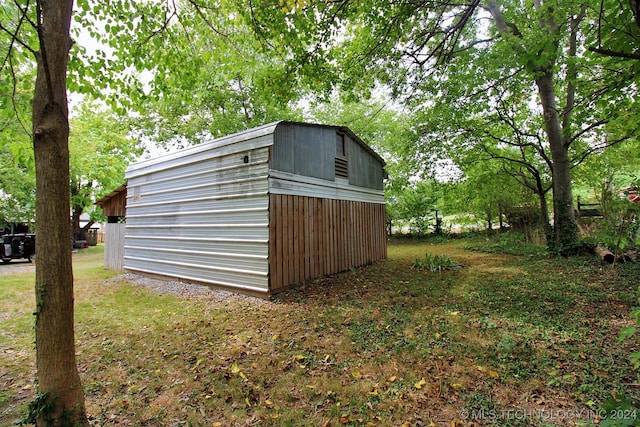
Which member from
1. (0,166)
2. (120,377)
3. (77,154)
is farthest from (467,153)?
(0,166)

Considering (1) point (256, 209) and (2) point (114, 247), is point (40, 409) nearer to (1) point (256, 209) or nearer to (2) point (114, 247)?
(1) point (256, 209)

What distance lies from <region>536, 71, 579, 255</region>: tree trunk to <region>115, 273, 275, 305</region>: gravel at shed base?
340 inches

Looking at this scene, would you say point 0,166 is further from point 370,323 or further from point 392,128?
point 392,128

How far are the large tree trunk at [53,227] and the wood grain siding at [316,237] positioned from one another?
392 cm

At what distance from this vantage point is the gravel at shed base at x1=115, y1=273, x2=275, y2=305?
5.92 m

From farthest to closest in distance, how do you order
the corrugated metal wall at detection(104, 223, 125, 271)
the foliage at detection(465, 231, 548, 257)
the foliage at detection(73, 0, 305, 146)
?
the corrugated metal wall at detection(104, 223, 125, 271)
the foliage at detection(465, 231, 548, 257)
the foliage at detection(73, 0, 305, 146)

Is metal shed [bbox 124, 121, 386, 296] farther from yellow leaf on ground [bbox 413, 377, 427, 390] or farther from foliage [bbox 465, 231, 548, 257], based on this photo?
foliage [bbox 465, 231, 548, 257]

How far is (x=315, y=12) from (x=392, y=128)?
12.5 meters

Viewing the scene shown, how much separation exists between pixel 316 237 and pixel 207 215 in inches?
110

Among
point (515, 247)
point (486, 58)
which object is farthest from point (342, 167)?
point (515, 247)

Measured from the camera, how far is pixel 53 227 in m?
1.84

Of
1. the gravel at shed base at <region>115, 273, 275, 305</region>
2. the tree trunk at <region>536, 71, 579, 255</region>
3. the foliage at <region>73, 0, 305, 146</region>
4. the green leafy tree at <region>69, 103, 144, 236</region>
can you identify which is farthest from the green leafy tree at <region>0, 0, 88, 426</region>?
Result: the green leafy tree at <region>69, 103, 144, 236</region>

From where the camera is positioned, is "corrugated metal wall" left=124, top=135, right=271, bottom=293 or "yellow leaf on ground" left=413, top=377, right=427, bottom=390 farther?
"corrugated metal wall" left=124, top=135, right=271, bottom=293

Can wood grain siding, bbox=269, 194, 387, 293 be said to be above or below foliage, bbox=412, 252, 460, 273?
above
